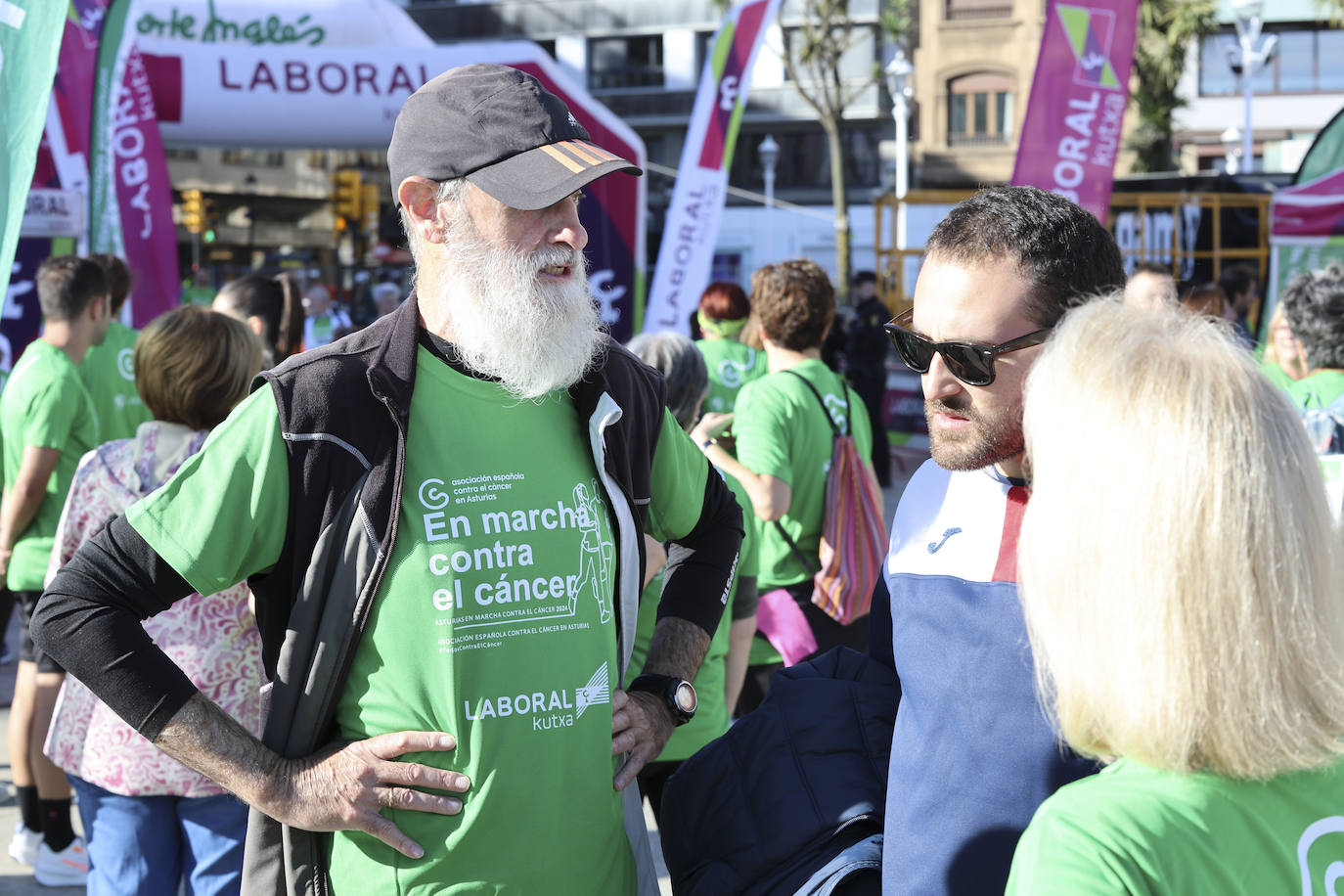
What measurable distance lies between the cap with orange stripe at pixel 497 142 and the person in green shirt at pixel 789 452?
2.16m

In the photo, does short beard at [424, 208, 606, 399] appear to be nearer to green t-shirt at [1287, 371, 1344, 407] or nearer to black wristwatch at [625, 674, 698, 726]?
black wristwatch at [625, 674, 698, 726]

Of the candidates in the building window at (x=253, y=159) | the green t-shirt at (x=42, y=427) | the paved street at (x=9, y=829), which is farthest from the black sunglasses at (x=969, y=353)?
the building window at (x=253, y=159)

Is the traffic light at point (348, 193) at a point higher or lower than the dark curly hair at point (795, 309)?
higher

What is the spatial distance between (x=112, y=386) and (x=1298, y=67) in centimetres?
4297

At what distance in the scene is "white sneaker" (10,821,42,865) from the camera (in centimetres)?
412

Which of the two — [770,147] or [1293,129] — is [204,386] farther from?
[1293,129]

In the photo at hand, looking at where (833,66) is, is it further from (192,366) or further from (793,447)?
(192,366)

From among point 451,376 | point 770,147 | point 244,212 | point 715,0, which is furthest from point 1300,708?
point 244,212

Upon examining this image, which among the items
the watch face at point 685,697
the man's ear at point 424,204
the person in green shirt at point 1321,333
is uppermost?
the man's ear at point 424,204

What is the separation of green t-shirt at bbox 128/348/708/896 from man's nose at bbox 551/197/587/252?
0.29 metres

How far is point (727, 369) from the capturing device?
19.6 ft

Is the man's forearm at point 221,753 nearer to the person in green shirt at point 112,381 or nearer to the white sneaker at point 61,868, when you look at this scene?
the white sneaker at point 61,868

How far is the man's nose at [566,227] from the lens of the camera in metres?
1.92

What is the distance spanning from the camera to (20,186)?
204 centimetres
